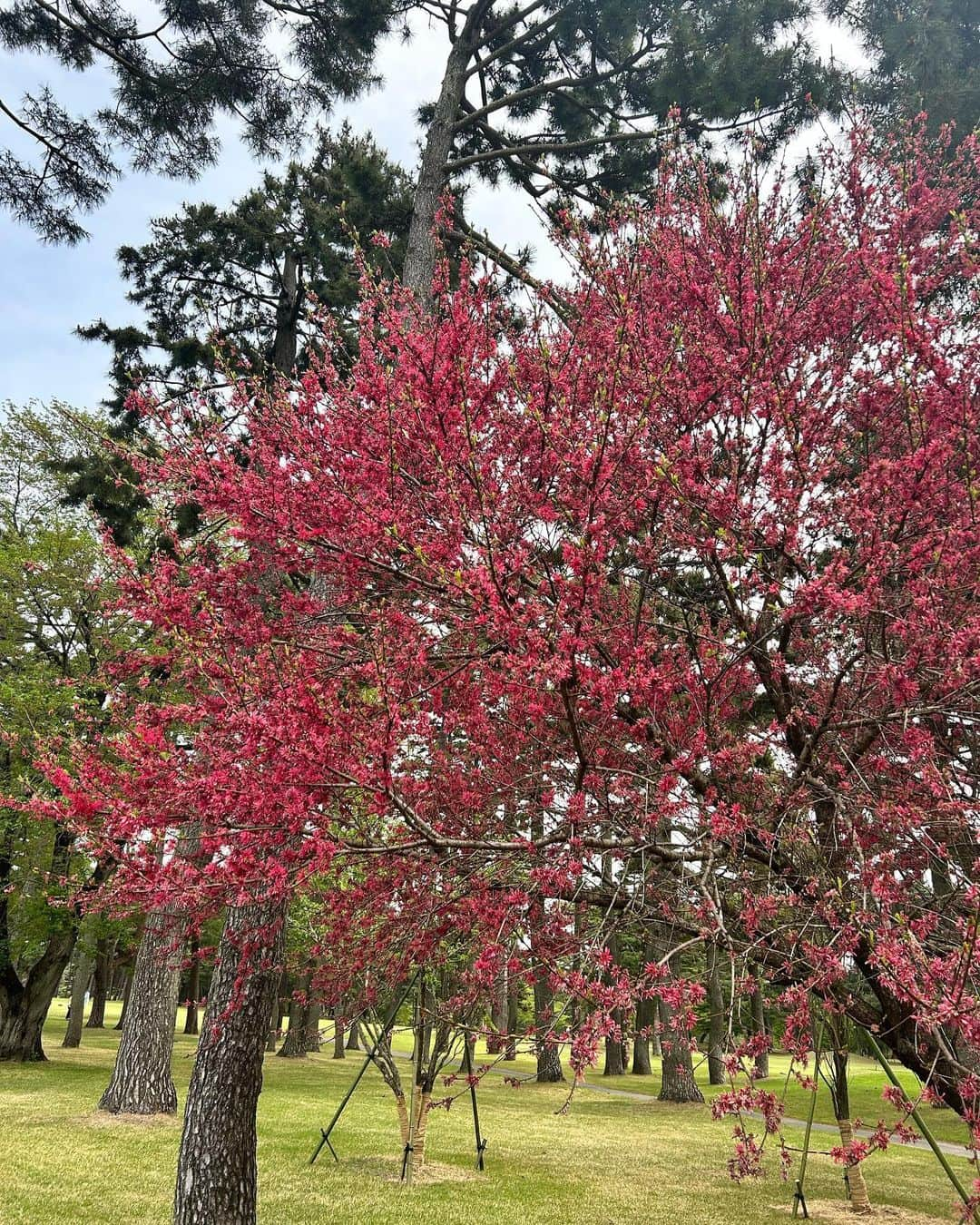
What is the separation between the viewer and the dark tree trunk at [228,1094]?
18.3ft

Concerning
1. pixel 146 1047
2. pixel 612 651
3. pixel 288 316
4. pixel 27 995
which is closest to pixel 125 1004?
pixel 146 1047

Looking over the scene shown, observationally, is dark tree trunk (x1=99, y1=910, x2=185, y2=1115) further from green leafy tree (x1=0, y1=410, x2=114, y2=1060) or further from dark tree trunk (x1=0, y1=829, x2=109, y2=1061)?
dark tree trunk (x1=0, y1=829, x2=109, y2=1061)

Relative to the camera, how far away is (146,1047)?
38.5ft

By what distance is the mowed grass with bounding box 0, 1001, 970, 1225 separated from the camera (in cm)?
764

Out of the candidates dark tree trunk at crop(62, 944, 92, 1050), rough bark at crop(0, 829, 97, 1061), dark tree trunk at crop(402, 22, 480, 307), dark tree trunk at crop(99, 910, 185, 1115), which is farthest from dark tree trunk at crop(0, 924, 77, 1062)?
dark tree trunk at crop(402, 22, 480, 307)

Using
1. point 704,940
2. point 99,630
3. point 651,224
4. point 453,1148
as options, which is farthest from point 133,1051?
point 651,224

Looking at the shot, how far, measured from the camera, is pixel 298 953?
231 inches

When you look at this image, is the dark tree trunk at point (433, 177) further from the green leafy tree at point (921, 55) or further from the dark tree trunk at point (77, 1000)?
→ the dark tree trunk at point (77, 1000)

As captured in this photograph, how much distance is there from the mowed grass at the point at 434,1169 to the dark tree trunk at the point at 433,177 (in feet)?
24.2

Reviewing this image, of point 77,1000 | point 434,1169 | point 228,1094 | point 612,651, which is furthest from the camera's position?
point 77,1000

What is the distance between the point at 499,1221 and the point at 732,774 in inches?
222

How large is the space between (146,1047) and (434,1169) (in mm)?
4781

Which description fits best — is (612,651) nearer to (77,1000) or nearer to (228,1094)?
(228,1094)

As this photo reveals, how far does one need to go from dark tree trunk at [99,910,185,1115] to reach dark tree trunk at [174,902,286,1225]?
6199 millimetres
